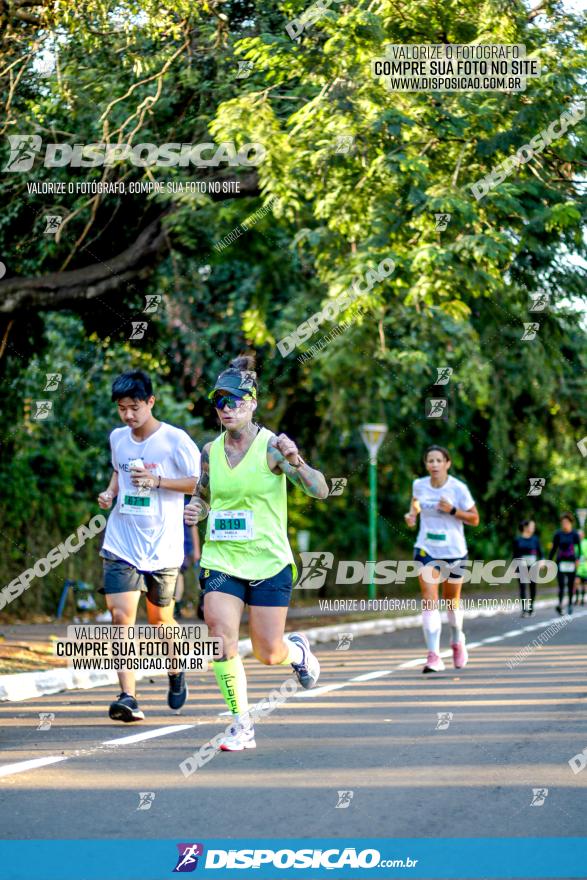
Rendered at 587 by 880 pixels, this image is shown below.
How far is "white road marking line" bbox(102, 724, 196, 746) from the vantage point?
871 centimetres

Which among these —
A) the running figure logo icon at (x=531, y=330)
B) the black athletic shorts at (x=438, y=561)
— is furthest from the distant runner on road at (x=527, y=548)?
the black athletic shorts at (x=438, y=561)

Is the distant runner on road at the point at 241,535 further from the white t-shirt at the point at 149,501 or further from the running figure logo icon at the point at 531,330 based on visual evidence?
the running figure logo icon at the point at 531,330

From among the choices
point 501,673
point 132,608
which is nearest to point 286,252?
point 501,673

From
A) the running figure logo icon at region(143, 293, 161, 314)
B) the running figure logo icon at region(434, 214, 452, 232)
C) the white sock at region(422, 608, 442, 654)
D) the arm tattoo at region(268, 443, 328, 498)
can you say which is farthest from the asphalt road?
the running figure logo icon at region(143, 293, 161, 314)

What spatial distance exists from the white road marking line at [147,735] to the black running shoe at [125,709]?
27cm

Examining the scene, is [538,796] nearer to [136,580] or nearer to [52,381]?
[136,580]

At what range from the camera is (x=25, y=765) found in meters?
7.82

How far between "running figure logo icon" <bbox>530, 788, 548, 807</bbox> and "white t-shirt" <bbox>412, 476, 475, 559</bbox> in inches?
244

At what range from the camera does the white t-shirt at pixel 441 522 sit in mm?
13188

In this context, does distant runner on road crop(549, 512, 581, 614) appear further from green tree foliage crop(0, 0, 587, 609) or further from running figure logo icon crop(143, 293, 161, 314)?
running figure logo icon crop(143, 293, 161, 314)

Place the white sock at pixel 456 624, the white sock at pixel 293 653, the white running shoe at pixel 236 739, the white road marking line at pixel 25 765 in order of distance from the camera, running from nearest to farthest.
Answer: the white road marking line at pixel 25 765
the white running shoe at pixel 236 739
the white sock at pixel 293 653
the white sock at pixel 456 624

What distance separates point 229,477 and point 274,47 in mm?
7654

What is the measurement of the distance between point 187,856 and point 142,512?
13.5ft

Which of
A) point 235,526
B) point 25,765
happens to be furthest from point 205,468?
point 25,765
